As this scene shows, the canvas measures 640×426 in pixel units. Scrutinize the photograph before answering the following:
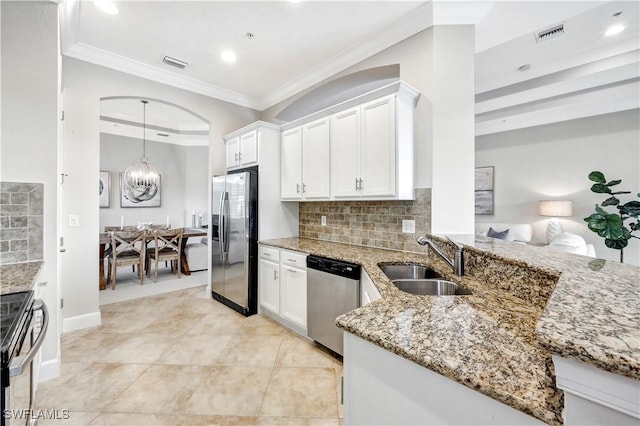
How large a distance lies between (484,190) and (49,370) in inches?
268

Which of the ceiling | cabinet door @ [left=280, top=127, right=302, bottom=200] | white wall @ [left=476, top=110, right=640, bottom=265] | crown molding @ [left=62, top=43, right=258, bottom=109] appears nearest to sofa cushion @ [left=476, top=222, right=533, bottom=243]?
white wall @ [left=476, top=110, right=640, bottom=265]

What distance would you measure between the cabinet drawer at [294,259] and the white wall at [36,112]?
1817mm

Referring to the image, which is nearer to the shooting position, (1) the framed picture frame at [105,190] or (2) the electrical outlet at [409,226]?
(2) the electrical outlet at [409,226]

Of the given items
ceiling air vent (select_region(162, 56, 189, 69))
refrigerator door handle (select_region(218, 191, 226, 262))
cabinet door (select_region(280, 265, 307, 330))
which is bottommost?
cabinet door (select_region(280, 265, 307, 330))

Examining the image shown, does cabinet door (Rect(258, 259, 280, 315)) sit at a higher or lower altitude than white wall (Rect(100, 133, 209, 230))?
lower

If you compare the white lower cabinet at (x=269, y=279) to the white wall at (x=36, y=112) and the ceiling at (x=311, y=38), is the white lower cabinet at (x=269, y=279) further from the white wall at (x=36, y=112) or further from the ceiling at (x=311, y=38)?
the ceiling at (x=311, y=38)

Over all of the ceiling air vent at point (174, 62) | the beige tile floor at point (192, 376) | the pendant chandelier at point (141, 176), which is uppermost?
the ceiling air vent at point (174, 62)

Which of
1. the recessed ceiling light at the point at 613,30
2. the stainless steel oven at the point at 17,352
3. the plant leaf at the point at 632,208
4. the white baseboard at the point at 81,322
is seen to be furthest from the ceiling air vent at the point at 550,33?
the white baseboard at the point at 81,322

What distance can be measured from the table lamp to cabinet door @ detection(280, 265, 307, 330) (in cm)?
470

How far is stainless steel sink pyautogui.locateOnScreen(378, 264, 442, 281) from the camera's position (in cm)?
205

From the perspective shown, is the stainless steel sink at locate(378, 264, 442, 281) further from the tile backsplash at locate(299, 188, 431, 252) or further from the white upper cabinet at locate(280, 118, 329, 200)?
the white upper cabinet at locate(280, 118, 329, 200)

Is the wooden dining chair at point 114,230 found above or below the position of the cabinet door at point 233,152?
below

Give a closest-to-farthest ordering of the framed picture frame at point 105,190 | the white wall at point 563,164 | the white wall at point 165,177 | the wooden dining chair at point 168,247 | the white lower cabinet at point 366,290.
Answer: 1. the white lower cabinet at point 366,290
2. the white wall at point 563,164
3. the wooden dining chair at point 168,247
4. the framed picture frame at point 105,190
5. the white wall at point 165,177

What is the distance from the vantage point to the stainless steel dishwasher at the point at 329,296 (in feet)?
7.19
